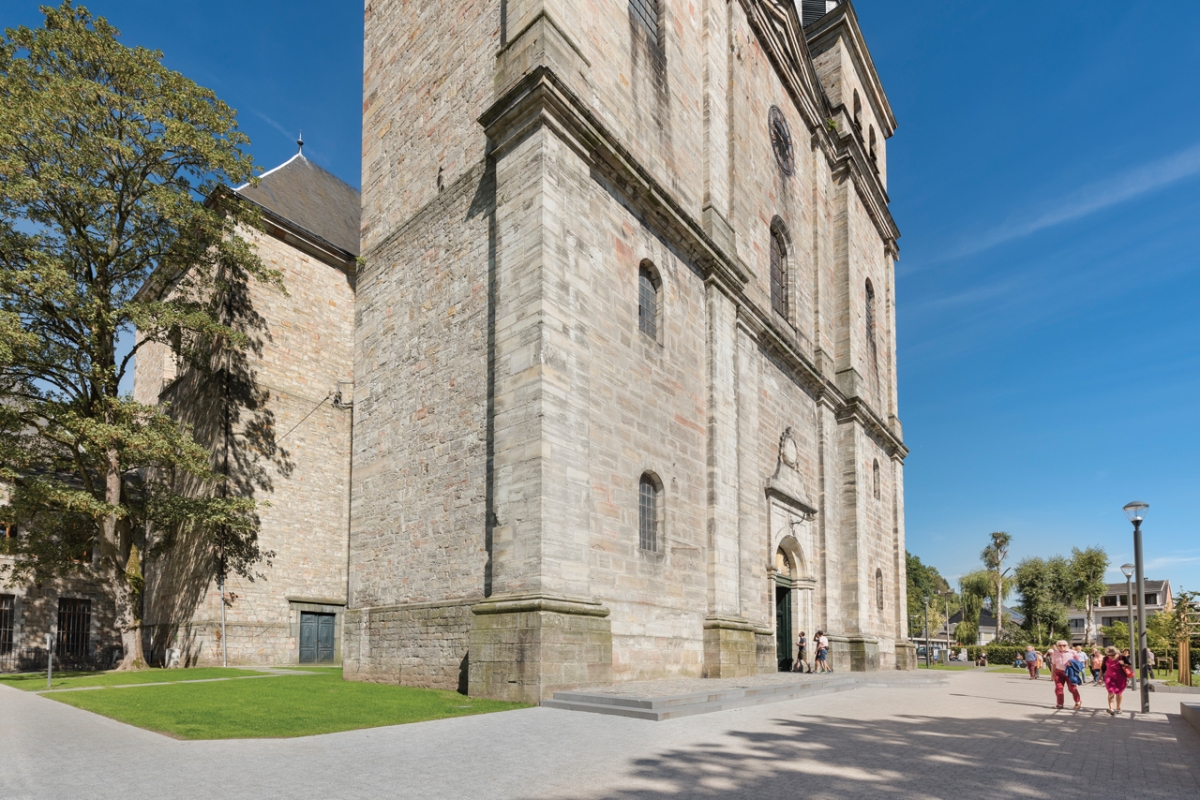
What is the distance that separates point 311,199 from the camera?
24.8 m

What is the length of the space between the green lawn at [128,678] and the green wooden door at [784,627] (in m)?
13.1

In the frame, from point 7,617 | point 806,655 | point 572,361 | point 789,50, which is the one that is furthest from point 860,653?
point 7,617

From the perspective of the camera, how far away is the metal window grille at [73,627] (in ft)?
74.9

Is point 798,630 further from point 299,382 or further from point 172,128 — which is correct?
point 172,128

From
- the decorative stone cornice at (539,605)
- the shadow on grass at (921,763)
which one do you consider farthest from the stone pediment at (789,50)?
the shadow on grass at (921,763)

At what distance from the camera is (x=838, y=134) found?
2811 centimetres

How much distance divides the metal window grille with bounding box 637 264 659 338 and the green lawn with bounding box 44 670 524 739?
7583mm

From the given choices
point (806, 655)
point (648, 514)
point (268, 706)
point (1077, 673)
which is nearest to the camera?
point (268, 706)

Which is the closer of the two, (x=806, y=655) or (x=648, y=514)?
(x=648, y=514)

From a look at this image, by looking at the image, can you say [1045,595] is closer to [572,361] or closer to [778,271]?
[778,271]

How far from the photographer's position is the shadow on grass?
19.0ft

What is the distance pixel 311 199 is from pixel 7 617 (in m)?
15.8

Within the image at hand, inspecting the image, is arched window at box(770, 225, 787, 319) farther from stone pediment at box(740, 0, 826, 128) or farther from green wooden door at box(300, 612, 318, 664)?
green wooden door at box(300, 612, 318, 664)

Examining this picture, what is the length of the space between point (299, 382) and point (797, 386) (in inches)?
573
